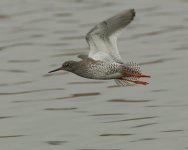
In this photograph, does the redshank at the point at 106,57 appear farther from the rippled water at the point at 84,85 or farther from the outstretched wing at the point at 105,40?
the rippled water at the point at 84,85

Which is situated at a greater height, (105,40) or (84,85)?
(105,40)

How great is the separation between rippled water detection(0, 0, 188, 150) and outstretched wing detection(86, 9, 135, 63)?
5.96ft

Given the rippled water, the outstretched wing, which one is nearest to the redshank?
the outstretched wing

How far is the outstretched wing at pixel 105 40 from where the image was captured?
19906 mm

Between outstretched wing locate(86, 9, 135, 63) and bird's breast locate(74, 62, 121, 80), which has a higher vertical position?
outstretched wing locate(86, 9, 135, 63)

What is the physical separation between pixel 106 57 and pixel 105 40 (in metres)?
0.33

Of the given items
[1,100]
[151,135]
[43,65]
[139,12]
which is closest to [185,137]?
[151,135]

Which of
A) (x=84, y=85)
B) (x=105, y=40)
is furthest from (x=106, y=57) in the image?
(x=84, y=85)

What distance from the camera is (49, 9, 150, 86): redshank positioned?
19734 millimetres

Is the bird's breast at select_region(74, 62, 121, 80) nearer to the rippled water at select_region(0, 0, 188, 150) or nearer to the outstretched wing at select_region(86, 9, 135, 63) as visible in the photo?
the outstretched wing at select_region(86, 9, 135, 63)

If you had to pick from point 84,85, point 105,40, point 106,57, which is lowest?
point 84,85

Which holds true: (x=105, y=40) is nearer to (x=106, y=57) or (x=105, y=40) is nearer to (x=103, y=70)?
(x=106, y=57)

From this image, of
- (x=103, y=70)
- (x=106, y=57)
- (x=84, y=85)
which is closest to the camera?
(x=103, y=70)

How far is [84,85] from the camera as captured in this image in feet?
84.1
